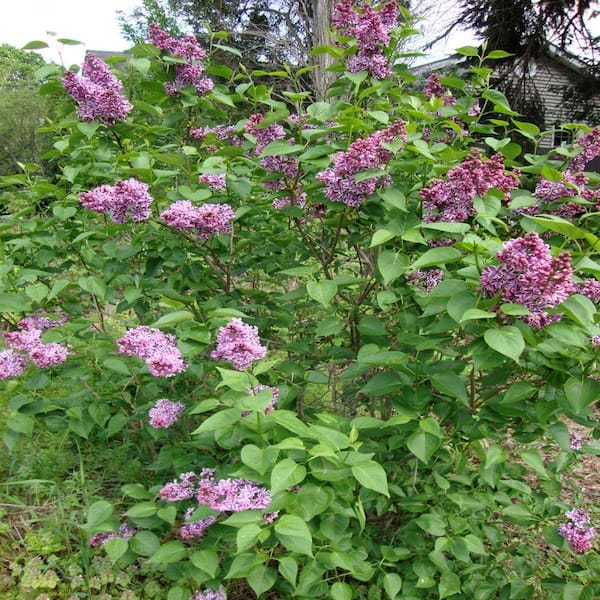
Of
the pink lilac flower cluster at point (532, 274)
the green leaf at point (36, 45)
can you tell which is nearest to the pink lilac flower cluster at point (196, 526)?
the pink lilac flower cluster at point (532, 274)

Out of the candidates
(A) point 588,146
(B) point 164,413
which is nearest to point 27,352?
Result: (B) point 164,413

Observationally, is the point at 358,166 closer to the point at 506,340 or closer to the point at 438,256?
the point at 438,256

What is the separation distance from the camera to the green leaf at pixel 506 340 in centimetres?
113

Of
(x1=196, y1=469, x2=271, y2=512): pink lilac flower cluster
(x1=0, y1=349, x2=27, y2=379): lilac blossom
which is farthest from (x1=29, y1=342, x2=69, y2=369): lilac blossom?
(x1=196, y1=469, x2=271, y2=512): pink lilac flower cluster

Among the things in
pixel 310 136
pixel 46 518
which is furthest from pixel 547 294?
pixel 46 518

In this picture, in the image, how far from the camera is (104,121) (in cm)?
201

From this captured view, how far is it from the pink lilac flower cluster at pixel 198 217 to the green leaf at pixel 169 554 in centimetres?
100

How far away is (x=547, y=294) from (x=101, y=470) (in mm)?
2502

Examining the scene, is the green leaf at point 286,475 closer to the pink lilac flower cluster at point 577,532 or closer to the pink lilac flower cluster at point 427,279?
the pink lilac flower cluster at point 427,279

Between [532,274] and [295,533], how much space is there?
0.76 m

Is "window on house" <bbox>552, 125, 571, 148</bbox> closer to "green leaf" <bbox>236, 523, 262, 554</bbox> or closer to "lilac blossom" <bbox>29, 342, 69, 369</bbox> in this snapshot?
"green leaf" <bbox>236, 523, 262, 554</bbox>

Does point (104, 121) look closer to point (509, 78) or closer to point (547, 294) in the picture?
point (547, 294)

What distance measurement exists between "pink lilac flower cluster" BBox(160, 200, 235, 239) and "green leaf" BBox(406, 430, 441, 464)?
942mm

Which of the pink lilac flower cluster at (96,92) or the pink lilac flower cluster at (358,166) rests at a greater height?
the pink lilac flower cluster at (96,92)
